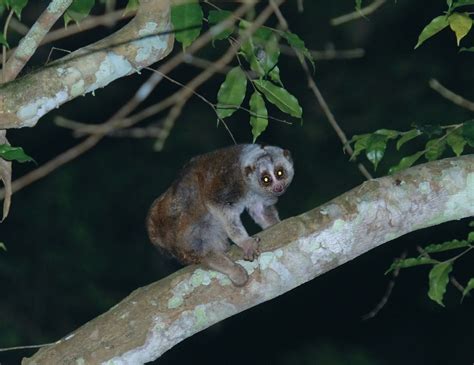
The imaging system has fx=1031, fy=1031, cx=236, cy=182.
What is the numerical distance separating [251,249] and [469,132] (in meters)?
1.40

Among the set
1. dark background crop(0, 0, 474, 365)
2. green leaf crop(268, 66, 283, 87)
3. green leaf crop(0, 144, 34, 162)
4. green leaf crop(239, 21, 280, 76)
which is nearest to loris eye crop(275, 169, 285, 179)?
green leaf crop(268, 66, 283, 87)

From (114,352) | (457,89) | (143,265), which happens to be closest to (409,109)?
(457,89)

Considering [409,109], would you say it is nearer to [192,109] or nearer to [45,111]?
[192,109]

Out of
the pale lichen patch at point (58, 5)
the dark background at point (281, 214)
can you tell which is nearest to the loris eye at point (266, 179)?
the pale lichen patch at point (58, 5)

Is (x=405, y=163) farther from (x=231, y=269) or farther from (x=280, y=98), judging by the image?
(x=231, y=269)

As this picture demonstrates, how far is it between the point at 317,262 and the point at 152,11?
63.4 inches

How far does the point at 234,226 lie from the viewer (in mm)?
6977

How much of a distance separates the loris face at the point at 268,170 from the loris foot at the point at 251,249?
1.60 meters

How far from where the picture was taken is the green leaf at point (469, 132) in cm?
581

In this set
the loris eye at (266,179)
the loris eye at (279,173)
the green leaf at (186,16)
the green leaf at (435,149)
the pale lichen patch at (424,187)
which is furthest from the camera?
the loris eye at (279,173)

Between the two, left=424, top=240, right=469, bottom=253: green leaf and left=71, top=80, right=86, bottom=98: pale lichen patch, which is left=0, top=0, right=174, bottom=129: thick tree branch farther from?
left=424, top=240, right=469, bottom=253: green leaf

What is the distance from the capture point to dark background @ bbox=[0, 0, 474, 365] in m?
13.3

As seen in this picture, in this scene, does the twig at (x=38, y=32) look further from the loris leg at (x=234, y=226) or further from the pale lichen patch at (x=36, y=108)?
the loris leg at (x=234, y=226)

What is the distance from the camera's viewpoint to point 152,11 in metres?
5.55
